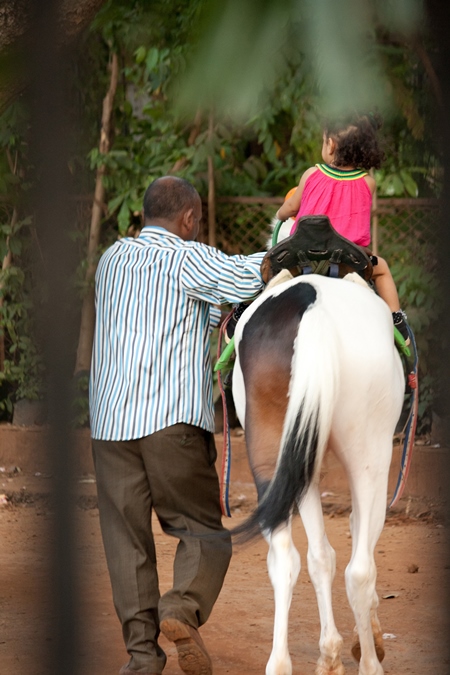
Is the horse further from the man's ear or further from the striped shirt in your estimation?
the man's ear

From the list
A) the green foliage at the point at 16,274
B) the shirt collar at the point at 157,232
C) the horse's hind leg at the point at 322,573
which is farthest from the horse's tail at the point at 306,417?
the green foliage at the point at 16,274

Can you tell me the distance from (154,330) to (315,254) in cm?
65

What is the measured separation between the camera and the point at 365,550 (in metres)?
3.33

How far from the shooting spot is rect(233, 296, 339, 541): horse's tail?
3.05m

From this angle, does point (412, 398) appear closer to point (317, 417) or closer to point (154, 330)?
point (317, 417)

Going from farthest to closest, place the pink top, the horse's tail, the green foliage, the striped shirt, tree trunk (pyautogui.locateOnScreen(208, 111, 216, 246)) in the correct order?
1. tree trunk (pyautogui.locateOnScreen(208, 111, 216, 246))
2. the pink top
3. the striped shirt
4. the horse's tail
5. the green foliage

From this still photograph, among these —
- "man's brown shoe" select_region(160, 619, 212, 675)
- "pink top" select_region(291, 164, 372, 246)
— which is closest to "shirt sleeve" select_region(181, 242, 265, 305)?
"pink top" select_region(291, 164, 372, 246)

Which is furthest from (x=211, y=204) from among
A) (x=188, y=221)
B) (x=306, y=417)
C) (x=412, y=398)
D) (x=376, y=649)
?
(x=306, y=417)

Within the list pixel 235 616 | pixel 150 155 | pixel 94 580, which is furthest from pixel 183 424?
pixel 150 155

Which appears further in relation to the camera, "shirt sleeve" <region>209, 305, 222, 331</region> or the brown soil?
the brown soil

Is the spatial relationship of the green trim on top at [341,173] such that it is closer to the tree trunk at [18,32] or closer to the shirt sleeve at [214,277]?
the shirt sleeve at [214,277]

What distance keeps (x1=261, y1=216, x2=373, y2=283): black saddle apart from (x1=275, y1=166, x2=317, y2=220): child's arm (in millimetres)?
455

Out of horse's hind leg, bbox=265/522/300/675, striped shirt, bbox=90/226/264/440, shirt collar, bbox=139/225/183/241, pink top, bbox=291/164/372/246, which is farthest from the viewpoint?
pink top, bbox=291/164/372/246

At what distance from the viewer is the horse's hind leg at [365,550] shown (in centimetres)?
329
